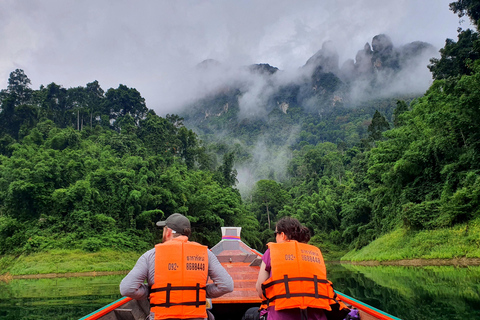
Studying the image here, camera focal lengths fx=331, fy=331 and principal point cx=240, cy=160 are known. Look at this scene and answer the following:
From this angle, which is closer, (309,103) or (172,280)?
(172,280)

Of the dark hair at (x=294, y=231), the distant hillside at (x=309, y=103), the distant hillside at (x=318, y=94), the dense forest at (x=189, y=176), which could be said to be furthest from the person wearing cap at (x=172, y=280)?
the distant hillside at (x=318, y=94)

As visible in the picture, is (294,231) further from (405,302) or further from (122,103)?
(122,103)

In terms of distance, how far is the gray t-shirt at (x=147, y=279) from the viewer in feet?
7.25

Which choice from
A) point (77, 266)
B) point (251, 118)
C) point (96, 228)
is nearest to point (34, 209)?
point (96, 228)

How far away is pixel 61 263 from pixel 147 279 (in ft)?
62.5

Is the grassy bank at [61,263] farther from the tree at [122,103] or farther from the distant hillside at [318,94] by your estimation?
the distant hillside at [318,94]

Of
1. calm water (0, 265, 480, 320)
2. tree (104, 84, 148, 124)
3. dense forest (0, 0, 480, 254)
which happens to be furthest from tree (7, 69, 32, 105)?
calm water (0, 265, 480, 320)

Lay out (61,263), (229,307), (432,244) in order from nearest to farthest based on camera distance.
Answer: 1. (229,307)
2. (432,244)
3. (61,263)

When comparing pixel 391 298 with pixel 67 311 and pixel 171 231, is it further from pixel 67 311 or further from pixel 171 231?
pixel 67 311

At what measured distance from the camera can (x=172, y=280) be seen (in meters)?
2.24

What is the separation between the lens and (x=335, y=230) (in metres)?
31.0

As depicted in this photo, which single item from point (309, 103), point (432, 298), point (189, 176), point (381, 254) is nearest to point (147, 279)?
point (432, 298)

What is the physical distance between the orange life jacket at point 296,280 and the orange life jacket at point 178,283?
48 cm

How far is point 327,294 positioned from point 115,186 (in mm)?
23515
